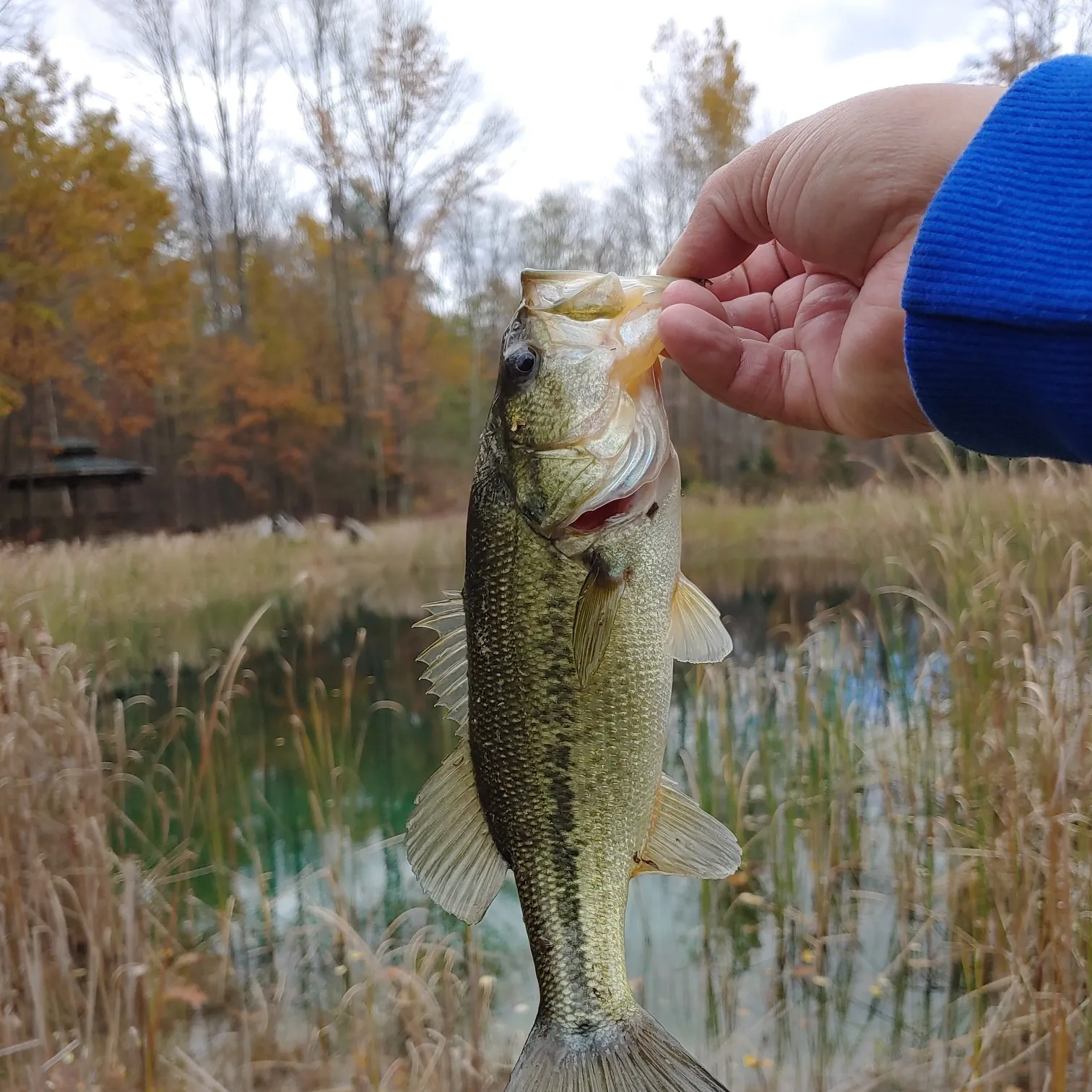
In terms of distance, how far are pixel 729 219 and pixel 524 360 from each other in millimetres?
621

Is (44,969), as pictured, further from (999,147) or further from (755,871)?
(999,147)

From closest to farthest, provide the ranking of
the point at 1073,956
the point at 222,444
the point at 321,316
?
the point at 1073,956, the point at 222,444, the point at 321,316

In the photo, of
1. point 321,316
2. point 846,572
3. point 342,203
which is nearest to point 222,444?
point 321,316

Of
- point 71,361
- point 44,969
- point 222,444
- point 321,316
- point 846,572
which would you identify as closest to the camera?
point 44,969

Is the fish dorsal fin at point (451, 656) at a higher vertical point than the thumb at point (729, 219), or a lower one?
lower

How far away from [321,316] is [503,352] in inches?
855

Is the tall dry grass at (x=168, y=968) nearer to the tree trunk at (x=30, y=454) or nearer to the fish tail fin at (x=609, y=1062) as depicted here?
the fish tail fin at (x=609, y=1062)

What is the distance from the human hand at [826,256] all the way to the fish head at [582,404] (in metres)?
0.09

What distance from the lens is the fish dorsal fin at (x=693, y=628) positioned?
1.52 metres

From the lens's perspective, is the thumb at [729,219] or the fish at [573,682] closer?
the fish at [573,682]

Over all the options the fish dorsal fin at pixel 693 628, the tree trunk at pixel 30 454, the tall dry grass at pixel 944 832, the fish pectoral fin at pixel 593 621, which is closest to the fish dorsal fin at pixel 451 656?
the fish pectoral fin at pixel 593 621

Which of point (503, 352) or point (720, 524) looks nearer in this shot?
point (503, 352)

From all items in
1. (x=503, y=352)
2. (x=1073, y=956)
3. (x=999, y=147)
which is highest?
(x=999, y=147)

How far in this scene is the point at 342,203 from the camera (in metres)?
20.4
